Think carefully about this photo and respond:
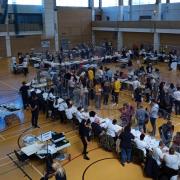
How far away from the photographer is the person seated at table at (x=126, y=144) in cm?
928

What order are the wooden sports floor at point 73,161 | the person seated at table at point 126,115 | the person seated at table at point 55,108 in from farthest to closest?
the person seated at table at point 55,108
the person seated at table at point 126,115
the wooden sports floor at point 73,161

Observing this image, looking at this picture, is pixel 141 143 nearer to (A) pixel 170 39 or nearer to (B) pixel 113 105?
(B) pixel 113 105

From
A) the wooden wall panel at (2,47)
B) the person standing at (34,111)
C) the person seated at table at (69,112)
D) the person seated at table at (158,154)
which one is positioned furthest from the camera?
the wooden wall panel at (2,47)

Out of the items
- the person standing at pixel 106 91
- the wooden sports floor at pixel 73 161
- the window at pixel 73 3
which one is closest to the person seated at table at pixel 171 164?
the wooden sports floor at pixel 73 161

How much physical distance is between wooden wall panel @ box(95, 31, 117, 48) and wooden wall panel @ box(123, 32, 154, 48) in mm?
1621

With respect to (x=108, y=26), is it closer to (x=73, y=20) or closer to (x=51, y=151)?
(x=73, y=20)

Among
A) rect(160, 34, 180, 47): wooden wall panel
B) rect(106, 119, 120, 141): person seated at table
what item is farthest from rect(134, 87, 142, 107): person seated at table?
rect(160, 34, 180, 47): wooden wall panel

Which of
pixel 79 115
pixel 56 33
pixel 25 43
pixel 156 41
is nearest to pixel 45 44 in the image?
pixel 25 43

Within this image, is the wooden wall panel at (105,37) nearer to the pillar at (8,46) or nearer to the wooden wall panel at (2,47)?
the pillar at (8,46)

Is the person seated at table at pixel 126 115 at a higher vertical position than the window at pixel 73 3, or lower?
lower

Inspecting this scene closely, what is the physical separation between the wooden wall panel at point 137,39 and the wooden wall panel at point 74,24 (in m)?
6.52

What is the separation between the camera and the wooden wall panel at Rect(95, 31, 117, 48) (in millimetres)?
37606

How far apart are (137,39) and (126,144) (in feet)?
88.9

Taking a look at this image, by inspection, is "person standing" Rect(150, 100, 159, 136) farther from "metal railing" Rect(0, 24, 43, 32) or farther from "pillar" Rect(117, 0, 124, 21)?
"pillar" Rect(117, 0, 124, 21)
